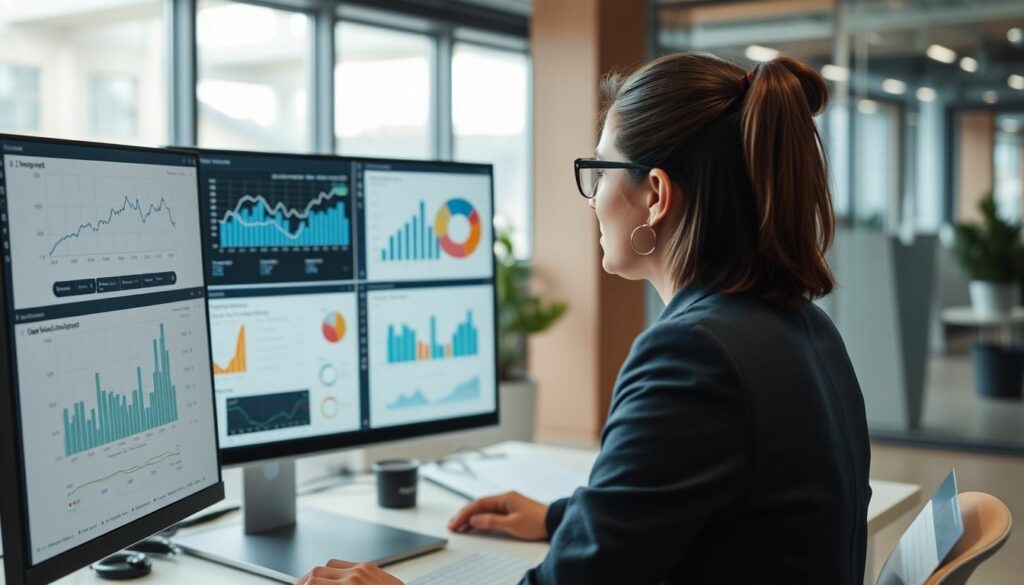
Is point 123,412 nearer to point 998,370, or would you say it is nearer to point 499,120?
point 998,370

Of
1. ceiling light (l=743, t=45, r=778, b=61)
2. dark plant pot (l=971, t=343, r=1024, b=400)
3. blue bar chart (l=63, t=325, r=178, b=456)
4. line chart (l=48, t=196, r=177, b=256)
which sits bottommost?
dark plant pot (l=971, t=343, r=1024, b=400)

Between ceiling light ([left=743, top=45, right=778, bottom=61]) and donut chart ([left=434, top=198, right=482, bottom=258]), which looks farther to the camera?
ceiling light ([left=743, top=45, right=778, bottom=61])

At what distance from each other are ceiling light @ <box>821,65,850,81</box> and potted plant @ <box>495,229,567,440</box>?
79.2 inches

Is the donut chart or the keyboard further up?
the donut chart

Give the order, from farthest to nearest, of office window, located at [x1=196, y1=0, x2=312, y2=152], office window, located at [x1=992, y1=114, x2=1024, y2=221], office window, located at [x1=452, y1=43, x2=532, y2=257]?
1. office window, located at [x1=452, y1=43, x2=532, y2=257]
2. office window, located at [x1=992, y1=114, x2=1024, y2=221]
3. office window, located at [x1=196, y1=0, x2=312, y2=152]

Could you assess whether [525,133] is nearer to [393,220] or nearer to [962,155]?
[962,155]

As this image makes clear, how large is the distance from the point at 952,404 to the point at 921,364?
0.34 metres

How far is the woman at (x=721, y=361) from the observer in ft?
3.54

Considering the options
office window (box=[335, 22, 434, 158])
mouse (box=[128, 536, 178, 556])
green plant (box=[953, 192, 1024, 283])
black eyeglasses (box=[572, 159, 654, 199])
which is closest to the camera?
black eyeglasses (box=[572, 159, 654, 199])

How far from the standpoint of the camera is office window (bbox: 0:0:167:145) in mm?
4016

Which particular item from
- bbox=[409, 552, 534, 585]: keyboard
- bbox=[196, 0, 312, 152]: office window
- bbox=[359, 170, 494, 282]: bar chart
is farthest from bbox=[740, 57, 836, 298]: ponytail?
bbox=[196, 0, 312, 152]: office window

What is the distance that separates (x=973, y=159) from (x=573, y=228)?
2168 millimetres

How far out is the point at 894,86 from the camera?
5.72m

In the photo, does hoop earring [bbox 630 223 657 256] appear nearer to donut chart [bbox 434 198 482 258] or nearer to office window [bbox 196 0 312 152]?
donut chart [bbox 434 198 482 258]
